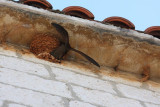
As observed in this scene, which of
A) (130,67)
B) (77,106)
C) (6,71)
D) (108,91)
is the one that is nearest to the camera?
→ (77,106)

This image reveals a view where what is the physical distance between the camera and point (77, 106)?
279 cm

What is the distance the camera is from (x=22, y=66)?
3.23m

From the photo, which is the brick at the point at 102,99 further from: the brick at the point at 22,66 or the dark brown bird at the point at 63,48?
the dark brown bird at the point at 63,48

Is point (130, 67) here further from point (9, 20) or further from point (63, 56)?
point (9, 20)

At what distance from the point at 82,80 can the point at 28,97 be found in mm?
746

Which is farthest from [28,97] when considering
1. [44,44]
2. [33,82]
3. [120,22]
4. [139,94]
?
[120,22]

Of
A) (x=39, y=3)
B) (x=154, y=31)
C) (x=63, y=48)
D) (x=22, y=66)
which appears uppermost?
(x=39, y=3)

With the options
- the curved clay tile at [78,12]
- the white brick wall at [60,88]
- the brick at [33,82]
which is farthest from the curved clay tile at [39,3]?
the brick at [33,82]

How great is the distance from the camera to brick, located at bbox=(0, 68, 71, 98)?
2910mm

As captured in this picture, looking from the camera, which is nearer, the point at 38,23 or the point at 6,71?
the point at 6,71

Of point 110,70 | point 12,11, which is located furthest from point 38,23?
point 110,70

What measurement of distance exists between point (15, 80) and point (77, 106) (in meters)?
0.58

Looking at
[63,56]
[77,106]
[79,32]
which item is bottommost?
[77,106]

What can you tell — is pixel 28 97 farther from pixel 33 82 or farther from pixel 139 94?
pixel 139 94
